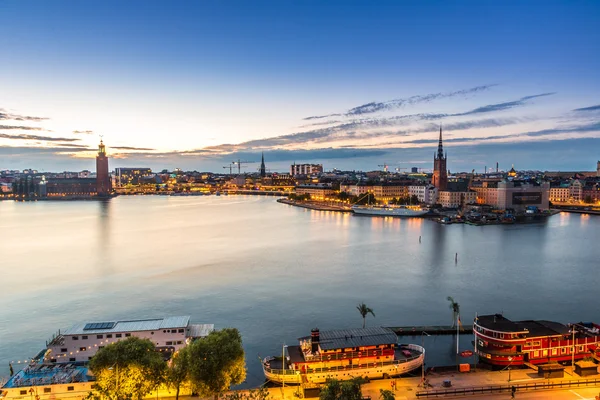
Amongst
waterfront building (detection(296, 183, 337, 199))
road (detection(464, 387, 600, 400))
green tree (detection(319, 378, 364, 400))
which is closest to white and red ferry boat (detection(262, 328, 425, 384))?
road (detection(464, 387, 600, 400))

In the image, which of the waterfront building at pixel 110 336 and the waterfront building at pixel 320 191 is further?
the waterfront building at pixel 320 191

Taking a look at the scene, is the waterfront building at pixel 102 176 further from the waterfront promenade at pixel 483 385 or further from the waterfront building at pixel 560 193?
the waterfront promenade at pixel 483 385

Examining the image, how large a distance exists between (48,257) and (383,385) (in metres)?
13.1

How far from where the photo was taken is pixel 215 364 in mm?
4785

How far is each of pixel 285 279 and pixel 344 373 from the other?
5.69m

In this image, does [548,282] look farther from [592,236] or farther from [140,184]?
[140,184]

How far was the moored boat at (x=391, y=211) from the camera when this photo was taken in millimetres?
27980

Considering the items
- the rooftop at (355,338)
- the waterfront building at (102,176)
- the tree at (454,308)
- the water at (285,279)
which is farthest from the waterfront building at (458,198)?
the waterfront building at (102,176)

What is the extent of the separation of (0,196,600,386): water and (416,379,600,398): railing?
119 centimetres

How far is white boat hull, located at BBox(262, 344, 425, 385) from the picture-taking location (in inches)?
222

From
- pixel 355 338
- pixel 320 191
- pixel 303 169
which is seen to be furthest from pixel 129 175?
pixel 355 338

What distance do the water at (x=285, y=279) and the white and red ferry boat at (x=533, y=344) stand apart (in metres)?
0.68

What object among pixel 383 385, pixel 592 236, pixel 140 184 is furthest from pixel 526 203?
pixel 140 184

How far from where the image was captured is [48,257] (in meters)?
14.7
